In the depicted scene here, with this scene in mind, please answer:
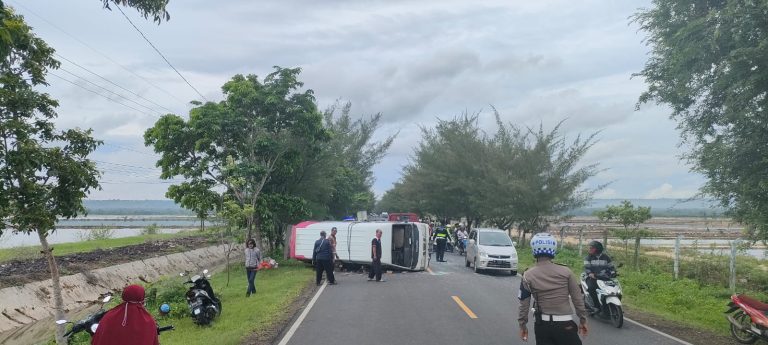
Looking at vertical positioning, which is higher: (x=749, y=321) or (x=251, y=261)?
(x=251, y=261)

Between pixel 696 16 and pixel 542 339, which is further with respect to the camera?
pixel 696 16

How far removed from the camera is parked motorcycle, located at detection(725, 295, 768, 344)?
9914 mm

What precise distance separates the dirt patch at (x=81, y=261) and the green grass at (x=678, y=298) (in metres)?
17.6

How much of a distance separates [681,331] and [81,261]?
21097mm

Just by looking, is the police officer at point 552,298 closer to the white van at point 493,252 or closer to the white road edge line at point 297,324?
the white road edge line at point 297,324

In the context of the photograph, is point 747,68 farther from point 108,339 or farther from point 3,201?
point 3,201

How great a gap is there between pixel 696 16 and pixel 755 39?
265cm

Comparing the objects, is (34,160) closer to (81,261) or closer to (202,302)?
(202,302)

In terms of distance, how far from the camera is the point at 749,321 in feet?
36.1


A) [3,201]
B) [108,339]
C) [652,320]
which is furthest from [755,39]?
[3,201]

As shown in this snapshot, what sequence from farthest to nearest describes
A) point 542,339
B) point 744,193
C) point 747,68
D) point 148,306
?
point 148,306, point 744,193, point 747,68, point 542,339

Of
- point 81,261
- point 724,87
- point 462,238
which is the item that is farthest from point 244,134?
point 724,87

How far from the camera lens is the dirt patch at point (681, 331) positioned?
10.8 metres

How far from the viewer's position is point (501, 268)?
71.8 ft
